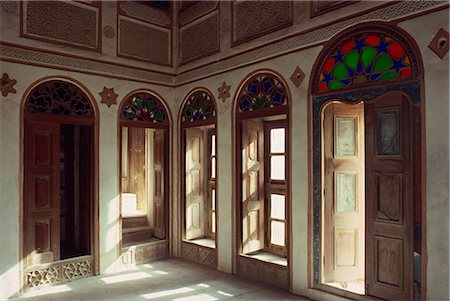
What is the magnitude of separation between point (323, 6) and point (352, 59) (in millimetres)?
735

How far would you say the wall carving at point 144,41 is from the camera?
539 centimetres

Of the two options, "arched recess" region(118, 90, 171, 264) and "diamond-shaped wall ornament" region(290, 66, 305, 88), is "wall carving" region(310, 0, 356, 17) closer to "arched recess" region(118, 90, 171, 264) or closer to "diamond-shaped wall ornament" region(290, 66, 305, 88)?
"diamond-shaped wall ornament" region(290, 66, 305, 88)

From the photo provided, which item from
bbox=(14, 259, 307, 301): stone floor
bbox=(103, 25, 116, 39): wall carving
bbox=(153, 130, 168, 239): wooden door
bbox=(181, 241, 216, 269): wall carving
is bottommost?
bbox=(14, 259, 307, 301): stone floor

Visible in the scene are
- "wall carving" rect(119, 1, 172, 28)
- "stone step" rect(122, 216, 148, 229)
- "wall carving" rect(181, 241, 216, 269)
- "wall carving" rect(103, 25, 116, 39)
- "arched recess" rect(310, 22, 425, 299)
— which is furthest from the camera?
"stone step" rect(122, 216, 148, 229)

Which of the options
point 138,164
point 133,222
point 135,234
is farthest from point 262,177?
point 138,164

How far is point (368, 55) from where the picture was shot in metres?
3.60

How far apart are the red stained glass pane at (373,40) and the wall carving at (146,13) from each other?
3.45 m

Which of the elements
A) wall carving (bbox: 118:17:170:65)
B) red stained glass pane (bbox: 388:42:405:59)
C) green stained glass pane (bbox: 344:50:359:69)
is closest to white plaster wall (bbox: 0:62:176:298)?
wall carving (bbox: 118:17:170:65)

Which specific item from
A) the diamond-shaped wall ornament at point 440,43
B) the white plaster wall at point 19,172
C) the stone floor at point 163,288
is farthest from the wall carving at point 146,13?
the diamond-shaped wall ornament at point 440,43

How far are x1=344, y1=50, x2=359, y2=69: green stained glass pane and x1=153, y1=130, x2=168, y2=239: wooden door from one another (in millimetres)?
3238

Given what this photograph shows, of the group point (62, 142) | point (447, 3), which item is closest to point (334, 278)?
point (447, 3)

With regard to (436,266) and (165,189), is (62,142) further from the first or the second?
(436,266)

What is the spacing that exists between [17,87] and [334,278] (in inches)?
173

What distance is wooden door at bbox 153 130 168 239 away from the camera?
597 cm
